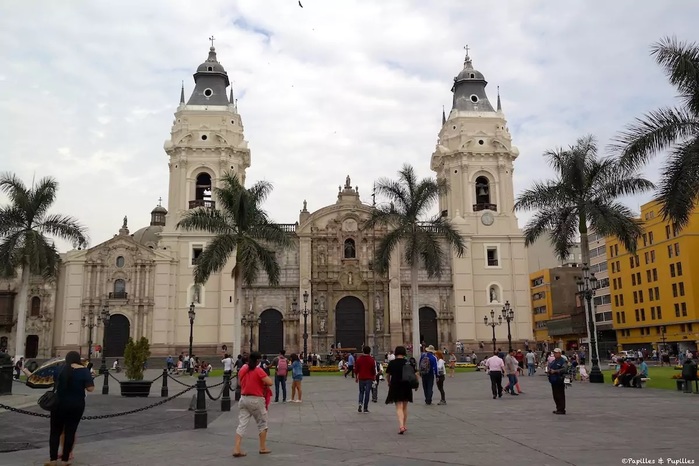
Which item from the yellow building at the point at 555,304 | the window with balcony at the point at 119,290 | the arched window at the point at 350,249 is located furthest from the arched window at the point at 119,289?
the yellow building at the point at 555,304

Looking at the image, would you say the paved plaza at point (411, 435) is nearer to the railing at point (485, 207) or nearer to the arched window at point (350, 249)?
the arched window at point (350, 249)

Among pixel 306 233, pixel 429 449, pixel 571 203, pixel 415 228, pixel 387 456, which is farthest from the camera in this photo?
pixel 306 233

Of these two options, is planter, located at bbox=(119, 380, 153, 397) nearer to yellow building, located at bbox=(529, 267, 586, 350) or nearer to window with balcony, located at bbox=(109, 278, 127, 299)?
window with balcony, located at bbox=(109, 278, 127, 299)

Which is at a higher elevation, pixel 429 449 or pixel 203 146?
pixel 203 146

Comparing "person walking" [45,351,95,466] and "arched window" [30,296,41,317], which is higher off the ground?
"arched window" [30,296,41,317]

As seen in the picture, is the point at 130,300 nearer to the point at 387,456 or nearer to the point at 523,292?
the point at 523,292

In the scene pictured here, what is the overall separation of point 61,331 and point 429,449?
1730 inches

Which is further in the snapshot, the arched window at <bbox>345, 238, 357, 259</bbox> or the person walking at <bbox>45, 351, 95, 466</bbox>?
the arched window at <bbox>345, 238, 357, 259</bbox>

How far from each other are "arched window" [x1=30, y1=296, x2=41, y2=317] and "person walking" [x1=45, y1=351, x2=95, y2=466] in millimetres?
44242

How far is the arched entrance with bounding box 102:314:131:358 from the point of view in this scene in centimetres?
4731

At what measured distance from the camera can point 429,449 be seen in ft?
31.9

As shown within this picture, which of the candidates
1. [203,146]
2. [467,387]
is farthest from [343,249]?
[467,387]

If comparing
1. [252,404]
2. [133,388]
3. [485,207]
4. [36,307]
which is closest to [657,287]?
[485,207]

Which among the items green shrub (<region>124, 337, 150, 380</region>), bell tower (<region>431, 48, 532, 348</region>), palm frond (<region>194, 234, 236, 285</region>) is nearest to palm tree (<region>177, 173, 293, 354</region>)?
palm frond (<region>194, 234, 236, 285</region>)
